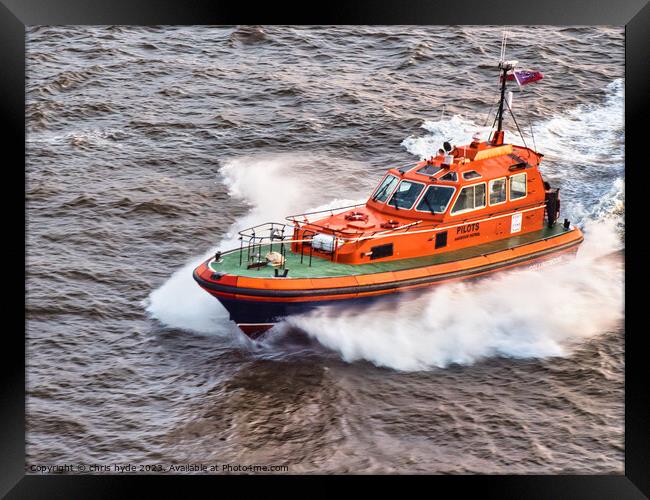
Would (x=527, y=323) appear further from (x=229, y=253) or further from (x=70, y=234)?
(x=70, y=234)

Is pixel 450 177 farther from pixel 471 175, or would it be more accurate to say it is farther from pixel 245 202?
pixel 245 202

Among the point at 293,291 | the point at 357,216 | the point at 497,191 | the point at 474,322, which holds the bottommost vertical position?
the point at 474,322

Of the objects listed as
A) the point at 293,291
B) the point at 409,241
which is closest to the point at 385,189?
the point at 409,241

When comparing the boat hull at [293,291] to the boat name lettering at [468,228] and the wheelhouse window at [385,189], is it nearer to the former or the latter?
the boat name lettering at [468,228]

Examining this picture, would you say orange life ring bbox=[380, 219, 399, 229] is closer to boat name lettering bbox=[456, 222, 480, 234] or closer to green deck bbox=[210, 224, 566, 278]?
green deck bbox=[210, 224, 566, 278]

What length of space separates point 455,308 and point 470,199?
1.83m

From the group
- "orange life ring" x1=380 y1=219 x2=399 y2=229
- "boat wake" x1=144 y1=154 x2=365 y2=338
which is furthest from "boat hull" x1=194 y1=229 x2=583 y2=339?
"orange life ring" x1=380 y1=219 x2=399 y2=229

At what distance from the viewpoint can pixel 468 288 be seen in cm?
1523

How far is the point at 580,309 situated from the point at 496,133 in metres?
3.27

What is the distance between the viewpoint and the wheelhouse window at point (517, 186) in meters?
16.1

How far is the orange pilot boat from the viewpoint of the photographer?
1391 centimetres

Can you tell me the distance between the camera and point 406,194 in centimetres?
1553

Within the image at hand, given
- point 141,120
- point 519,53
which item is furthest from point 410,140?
point 141,120
